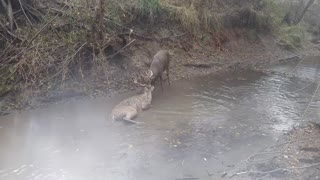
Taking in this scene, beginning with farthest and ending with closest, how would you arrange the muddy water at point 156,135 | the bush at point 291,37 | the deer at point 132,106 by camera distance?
the bush at point 291,37
the deer at point 132,106
the muddy water at point 156,135

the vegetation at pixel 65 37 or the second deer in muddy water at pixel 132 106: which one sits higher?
the vegetation at pixel 65 37

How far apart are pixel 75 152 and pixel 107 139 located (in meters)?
0.84

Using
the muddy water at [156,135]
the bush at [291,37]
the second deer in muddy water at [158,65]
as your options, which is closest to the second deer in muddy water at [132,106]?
the muddy water at [156,135]

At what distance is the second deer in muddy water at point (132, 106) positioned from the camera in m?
9.29

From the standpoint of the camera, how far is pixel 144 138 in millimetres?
8414

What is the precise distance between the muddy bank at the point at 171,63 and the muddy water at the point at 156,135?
19.8 inches

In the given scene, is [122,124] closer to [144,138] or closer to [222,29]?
[144,138]

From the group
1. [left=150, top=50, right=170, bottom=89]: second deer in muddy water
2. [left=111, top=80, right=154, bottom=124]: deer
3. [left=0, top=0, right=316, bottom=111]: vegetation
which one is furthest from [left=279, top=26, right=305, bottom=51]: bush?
[left=111, top=80, right=154, bottom=124]: deer

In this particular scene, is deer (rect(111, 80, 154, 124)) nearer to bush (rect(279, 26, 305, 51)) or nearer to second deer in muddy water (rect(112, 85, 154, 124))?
second deer in muddy water (rect(112, 85, 154, 124))

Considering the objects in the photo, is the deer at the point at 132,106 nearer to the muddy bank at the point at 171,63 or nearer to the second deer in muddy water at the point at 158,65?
the second deer in muddy water at the point at 158,65

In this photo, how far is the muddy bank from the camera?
34.7ft

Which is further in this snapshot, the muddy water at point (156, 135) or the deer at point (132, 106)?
the deer at point (132, 106)

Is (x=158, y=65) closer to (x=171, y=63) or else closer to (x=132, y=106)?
(x=171, y=63)

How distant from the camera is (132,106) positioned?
9750 mm
